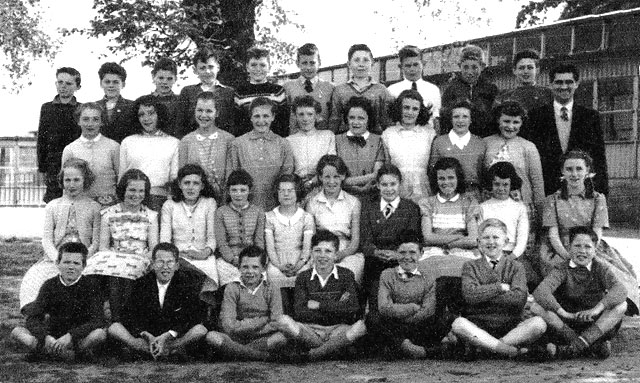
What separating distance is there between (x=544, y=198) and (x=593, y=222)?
0.43m

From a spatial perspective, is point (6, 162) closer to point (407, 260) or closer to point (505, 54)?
point (505, 54)

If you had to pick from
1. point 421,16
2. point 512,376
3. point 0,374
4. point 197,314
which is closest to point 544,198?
point 512,376

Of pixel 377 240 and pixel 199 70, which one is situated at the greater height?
pixel 199 70

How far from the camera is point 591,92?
21.4m

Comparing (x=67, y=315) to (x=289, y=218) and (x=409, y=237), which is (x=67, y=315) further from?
(x=409, y=237)

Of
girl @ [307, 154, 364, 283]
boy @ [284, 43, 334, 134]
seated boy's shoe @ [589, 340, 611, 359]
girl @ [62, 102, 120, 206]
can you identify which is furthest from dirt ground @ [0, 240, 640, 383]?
boy @ [284, 43, 334, 134]

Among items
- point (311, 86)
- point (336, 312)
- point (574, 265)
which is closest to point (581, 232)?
point (574, 265)

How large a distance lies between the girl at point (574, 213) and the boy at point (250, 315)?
2.09 meters

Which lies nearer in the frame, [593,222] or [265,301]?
[265,301]

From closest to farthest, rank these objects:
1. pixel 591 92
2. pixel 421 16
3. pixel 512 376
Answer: pixel 512 376 → pixel 421 16 → pixel 591 92

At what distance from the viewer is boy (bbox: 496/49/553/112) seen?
7.30m

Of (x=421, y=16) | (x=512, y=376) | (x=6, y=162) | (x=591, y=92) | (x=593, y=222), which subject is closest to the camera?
(x=512, y=376)

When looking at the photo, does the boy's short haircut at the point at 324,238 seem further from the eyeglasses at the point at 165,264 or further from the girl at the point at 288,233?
the eyeglasses at the point at 165,264

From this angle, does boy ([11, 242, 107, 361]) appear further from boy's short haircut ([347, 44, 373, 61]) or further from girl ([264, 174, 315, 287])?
boy's short haircut ([347, 44, 373, 61])
